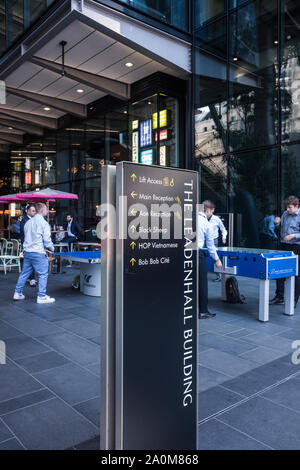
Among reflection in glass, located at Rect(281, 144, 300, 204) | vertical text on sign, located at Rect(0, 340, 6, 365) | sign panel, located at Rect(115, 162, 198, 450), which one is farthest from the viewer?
reflection in glass, located at Rect(281, 144, 300, 204)

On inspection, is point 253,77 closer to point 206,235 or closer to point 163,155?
point 163,155

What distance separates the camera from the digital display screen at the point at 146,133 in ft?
46.3

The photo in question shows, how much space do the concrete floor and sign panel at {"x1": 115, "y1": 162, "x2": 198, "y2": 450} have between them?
0.65 metres

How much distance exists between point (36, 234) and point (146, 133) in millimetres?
8412

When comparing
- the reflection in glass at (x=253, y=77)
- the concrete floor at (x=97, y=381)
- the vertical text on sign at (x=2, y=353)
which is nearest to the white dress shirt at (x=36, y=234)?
the concrete floor at (x=97, y=381)

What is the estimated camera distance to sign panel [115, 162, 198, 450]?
1.96m

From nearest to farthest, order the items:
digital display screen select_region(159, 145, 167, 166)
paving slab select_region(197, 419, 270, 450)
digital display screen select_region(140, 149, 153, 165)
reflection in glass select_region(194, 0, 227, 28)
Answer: paving slab select_region(197, 419, 270, 450)
reflection in glass select_region(194, 0, 227, 28)
digital display screen select_region(159, 145, 167, 166)
digital display screen select_region(140, 149, 153, 165)

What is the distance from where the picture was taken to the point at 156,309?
2109mm

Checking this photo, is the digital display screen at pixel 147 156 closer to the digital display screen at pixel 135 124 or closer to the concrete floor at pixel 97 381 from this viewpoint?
the digital display screen at pixel 135 124

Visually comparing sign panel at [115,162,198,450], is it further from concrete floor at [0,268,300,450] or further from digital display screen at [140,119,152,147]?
digital display screen at [140,119,152,147]

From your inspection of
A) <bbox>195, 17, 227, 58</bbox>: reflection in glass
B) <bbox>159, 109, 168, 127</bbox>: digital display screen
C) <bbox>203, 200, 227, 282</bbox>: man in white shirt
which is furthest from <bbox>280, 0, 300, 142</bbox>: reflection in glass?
<bbox>159, 109, 168, 127</bbox>: digital display screen

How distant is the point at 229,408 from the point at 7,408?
189cm

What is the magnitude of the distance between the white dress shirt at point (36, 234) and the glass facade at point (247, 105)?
6.92m

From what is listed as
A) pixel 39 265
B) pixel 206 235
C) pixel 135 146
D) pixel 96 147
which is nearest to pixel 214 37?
pixel 135 146
